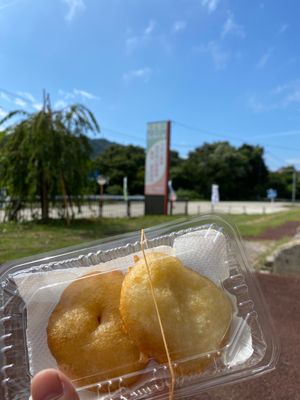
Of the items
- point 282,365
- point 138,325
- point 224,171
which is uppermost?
point 224,171

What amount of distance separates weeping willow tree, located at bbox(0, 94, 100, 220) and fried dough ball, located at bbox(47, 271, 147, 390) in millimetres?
10014

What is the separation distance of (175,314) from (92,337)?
0.21m

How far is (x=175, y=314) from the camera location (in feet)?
2.95

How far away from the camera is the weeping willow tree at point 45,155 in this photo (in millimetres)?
10680

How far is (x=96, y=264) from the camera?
3.68ft

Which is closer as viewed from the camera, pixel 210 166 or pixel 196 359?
pixel 196 359

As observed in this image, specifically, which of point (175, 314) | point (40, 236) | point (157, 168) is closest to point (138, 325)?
point (175, 314)

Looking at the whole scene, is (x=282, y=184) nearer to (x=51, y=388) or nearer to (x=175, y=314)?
(x=175, y=314)

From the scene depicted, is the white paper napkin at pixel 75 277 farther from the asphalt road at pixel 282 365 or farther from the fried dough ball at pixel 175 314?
the asphalt road at pixel 282 365

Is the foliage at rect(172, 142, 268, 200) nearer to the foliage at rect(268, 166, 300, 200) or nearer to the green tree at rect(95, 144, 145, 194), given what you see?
the foliage at rect(268, 166, 300, 200)

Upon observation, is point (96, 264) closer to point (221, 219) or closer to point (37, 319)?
point (37, 319)

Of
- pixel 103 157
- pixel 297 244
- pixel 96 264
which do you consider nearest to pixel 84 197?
pixel 297 244

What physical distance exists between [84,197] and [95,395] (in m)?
11.5

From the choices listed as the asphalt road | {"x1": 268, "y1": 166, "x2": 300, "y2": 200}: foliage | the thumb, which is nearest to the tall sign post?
the asphalt road
